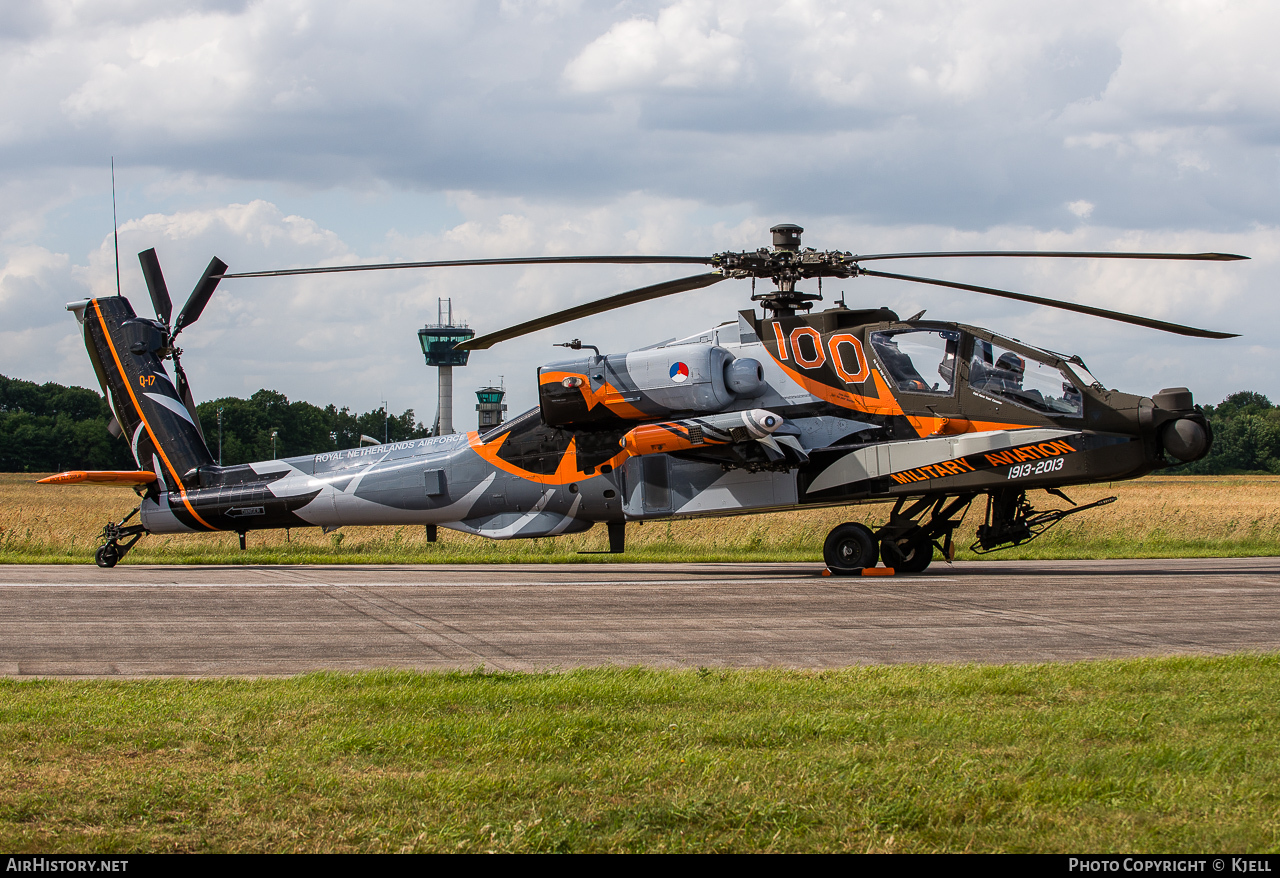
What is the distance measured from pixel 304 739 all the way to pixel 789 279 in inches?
483

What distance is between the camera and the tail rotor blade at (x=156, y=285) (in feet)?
70.3

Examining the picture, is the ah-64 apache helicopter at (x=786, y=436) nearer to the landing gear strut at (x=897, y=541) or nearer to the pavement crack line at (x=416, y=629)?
the landing gear strut at (x=897, y=541)

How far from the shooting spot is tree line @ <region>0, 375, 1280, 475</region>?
114375 millimetres

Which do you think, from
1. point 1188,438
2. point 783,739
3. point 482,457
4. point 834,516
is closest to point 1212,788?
point 783,739

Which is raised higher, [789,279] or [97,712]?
[789,279]

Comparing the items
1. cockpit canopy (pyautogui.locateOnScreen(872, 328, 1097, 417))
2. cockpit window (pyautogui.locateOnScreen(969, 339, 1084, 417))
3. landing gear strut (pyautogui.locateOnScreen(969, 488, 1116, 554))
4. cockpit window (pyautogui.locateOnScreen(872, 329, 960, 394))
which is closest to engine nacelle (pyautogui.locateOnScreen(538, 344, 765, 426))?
cockpit window (pyautogui.locateOnScreen(872, 329, 960, 394))

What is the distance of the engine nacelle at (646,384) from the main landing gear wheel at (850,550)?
259cm

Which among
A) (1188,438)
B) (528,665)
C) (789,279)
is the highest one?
(789,279)

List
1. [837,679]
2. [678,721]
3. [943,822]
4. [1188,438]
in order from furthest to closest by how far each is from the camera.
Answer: [1188,438] < [837,679] < [678,721] < [943,822]

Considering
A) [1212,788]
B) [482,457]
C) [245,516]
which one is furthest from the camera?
[245,516]

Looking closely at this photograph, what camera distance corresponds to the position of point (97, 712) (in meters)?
6.52

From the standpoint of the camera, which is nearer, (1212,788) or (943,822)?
(943,822)
